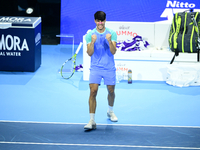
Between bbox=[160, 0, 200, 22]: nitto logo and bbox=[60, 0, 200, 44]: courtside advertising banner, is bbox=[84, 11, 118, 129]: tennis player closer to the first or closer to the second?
bbox=[60, 0, 200, 44]: courtside advertising banner

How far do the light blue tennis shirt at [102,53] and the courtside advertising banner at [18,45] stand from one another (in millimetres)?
4017

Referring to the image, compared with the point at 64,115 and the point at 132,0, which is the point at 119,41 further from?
the point at 132,0

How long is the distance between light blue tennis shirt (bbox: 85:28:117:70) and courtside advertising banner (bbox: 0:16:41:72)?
13.2 feet

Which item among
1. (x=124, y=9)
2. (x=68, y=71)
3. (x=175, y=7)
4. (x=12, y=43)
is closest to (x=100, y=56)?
(x=68, y=71)

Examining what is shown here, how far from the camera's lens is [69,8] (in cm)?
1250

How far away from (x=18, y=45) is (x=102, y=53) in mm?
4256

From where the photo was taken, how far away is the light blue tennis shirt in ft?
14.9

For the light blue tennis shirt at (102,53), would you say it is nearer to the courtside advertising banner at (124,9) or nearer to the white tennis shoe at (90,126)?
the white tennis shoe at (90,126)

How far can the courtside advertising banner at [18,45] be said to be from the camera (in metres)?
8.24

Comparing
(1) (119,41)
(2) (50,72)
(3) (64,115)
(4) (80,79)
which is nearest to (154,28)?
(1) (119,41)

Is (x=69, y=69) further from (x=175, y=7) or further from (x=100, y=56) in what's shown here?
(x=175, y=7)

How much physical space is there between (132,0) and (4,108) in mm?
7907

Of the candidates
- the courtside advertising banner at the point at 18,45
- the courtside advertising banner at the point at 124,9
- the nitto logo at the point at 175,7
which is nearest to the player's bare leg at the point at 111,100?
the courtside advertising banner at the point at 18,45

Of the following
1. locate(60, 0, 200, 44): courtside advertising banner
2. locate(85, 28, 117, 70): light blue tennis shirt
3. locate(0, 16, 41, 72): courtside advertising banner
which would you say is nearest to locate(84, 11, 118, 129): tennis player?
locate(85, 28, 117, 70): light blue tennis shirt
